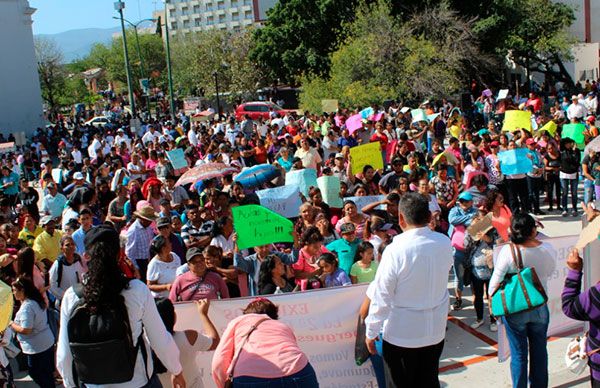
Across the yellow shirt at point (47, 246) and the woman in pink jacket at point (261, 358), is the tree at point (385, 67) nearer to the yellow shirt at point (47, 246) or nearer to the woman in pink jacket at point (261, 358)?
the yellow shirt at point (47, 246)

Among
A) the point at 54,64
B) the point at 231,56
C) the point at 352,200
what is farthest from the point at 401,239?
the point at 54,64

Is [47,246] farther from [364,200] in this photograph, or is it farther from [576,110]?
[576,110]

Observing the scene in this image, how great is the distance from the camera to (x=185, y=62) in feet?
231

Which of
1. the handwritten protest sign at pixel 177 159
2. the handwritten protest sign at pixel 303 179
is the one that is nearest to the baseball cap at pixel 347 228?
the handwritten protest sign at pixel 303 179

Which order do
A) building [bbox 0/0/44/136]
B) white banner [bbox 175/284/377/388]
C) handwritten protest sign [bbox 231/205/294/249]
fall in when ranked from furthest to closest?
building [bbox 0/0/44/136], handwritten protest sign [bbox 231/205/294/249], white banner [bbox 175/284/377/388]

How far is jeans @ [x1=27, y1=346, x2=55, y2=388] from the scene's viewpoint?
6.51 meters

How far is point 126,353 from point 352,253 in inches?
160

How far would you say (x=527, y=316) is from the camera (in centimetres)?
540

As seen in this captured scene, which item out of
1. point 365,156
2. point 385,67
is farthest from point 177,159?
point 385,67

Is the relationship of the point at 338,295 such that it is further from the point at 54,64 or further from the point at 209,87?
the point at 54,64

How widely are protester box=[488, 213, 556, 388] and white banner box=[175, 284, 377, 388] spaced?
49.0 inches

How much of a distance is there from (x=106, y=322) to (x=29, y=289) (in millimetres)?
3182

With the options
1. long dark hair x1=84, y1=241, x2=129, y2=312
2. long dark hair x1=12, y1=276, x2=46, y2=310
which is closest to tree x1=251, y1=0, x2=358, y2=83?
long dark hair x1=12, y1=276, x2=46, y2=310

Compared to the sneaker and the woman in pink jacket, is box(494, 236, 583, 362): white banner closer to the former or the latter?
the sneaker
